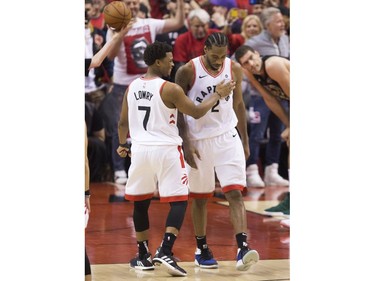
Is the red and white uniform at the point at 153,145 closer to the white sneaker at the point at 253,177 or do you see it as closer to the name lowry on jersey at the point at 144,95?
the name lowry on jersey at the point at 144,95

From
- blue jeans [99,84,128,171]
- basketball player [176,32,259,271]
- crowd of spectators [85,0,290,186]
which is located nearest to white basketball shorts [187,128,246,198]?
basketball player [176,32,259,271]

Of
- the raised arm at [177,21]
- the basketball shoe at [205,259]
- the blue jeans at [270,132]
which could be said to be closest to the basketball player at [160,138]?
the basketball shoe at [205,259]

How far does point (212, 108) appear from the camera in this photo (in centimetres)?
680

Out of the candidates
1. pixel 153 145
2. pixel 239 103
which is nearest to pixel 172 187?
pixel 153 145

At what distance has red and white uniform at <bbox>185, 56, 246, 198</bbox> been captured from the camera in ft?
22.2

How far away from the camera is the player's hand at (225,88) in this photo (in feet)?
21.8

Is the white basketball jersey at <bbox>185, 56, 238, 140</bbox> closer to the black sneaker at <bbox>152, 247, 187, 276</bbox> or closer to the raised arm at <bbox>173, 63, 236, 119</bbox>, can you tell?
the raised arm at <bbox>173, 63, 236, 119</bbox>

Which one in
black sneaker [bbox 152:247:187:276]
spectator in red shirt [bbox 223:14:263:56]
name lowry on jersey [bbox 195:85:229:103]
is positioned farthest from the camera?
spectator in red shirt [bbox 223:14:263:56]

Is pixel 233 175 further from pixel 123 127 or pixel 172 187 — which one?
pixel 123 127

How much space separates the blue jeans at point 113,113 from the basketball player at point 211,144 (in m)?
3.44

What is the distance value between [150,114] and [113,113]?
13.0 ft

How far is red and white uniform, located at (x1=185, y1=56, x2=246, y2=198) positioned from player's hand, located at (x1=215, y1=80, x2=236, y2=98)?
10 centimetres
